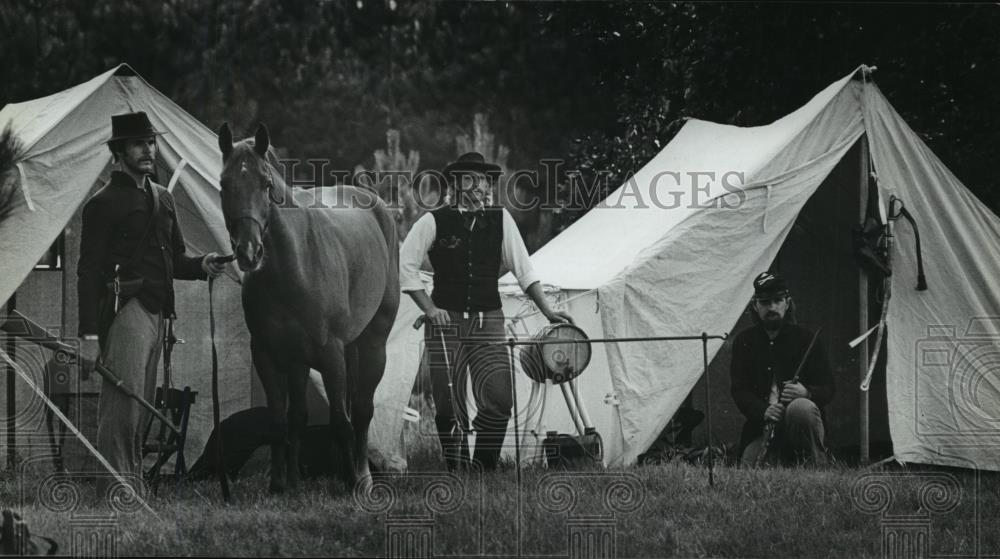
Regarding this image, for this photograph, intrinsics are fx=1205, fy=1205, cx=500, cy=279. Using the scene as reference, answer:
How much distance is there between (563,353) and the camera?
21.7 feet

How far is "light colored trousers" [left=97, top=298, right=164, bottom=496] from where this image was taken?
19.4 ft

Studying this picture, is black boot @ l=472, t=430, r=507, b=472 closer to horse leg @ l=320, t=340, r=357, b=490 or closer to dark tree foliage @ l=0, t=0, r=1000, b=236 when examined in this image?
horse leg @ l=320, t=340, r=357, b=490

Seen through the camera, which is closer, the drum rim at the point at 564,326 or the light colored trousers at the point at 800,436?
the drum rim at the point at 564,326

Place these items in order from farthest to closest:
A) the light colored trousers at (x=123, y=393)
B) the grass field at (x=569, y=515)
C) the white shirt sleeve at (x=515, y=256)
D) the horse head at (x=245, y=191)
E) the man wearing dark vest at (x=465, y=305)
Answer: the white shirt sleeve at (x=515, y=256), the man wearing dark vest at (x=465, y=305), the light colored trousers at (x=123, y=393), the horse head at (x=245, y=191), the grass field at (x=569, y=515)

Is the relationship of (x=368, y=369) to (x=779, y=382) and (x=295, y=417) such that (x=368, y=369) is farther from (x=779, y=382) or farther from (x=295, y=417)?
(x=779, y=382)

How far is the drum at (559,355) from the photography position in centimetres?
659

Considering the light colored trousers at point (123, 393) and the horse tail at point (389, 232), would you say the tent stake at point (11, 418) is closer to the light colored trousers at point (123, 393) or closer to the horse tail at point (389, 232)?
the light colored trousers at point (123, 393)

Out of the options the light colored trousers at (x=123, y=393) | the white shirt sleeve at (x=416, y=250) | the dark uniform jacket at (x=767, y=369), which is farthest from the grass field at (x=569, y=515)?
the white shirt sleeve at (x=416, y=250)

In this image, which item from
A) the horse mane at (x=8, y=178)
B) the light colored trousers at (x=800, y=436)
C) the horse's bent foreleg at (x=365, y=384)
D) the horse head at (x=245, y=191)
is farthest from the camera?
the light colored trousers at (x=800, y=436)

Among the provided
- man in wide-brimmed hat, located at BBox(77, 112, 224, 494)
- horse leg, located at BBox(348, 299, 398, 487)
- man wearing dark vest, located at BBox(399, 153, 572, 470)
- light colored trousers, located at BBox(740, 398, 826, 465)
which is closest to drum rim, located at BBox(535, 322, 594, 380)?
man wearing dark vest, located at BBox(399, 153, 572, 470)

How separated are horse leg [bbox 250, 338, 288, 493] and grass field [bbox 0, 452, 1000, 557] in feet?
0.45

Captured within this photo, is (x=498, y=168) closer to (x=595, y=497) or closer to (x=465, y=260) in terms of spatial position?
(x=465, y=260)

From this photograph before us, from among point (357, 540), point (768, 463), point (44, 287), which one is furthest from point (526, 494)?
point (44, 287)

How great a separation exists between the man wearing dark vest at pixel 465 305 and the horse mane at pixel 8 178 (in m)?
2.07
